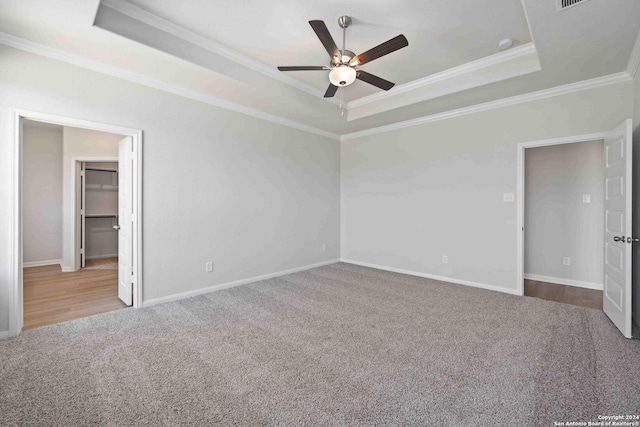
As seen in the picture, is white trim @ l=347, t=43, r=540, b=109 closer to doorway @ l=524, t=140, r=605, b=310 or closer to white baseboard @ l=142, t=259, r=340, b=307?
doorway @ l=524, t=140, r=605, b=310

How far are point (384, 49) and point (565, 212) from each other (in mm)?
4105

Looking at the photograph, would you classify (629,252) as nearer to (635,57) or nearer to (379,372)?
(635,57)

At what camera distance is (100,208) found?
6.54m

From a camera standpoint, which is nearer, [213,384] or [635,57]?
[213,384]

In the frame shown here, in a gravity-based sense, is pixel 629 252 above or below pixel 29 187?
below

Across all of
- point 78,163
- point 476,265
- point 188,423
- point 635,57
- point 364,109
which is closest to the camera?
point 188,423

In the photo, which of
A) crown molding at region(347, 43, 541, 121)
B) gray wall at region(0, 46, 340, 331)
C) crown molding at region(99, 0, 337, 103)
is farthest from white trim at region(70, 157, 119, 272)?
crown molding at region(347, 43, 541, 121)

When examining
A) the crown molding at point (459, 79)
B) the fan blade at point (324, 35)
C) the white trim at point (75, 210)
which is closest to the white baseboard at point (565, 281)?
the crown molding at point (459, 79)

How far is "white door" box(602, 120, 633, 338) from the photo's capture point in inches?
105

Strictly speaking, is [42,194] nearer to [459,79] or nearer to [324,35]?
[324,35]

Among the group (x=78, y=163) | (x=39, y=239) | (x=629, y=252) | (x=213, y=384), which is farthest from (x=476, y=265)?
(x=39, y=239)

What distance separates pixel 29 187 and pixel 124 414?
6201 millimetres

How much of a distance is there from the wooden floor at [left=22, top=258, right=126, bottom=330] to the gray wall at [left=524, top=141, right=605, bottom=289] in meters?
6.10

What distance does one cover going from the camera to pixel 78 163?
17.8 feet
